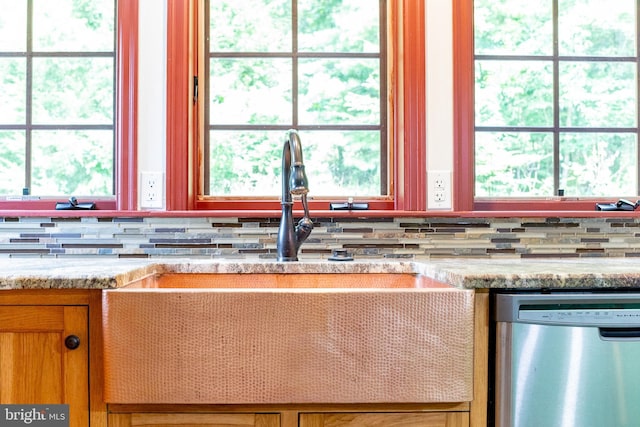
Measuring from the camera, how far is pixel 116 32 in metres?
1.87

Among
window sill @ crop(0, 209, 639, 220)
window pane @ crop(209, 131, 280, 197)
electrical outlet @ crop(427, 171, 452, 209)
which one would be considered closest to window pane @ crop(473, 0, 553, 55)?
electrical outlet @ crop(427, 171, 452, 209)

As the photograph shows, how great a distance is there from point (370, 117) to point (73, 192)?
1.10 m

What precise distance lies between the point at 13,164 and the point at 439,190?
4.97 ft

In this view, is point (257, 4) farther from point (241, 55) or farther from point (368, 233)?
point (368, 233)

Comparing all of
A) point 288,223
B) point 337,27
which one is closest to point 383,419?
point 288,223

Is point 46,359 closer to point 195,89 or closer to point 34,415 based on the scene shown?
point 34,415

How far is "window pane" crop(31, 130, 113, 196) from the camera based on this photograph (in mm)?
1892

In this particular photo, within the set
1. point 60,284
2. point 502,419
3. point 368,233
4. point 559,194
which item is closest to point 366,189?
point 368,233

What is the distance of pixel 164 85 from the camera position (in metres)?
1.79

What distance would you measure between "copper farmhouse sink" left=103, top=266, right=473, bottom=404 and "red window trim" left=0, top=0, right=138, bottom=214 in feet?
2.38

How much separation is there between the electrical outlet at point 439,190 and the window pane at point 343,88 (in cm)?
30

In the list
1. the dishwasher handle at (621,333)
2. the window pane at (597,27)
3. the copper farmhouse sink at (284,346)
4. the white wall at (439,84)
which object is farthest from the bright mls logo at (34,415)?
the window pane at (597,27)

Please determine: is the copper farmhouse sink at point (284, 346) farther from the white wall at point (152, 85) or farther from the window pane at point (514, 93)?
the window pane at point (514, 93)

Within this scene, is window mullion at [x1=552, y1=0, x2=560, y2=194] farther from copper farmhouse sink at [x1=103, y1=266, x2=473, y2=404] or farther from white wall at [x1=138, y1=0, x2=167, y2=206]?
white wall at [x1=138, y1=0, x2=167, y2=206]
